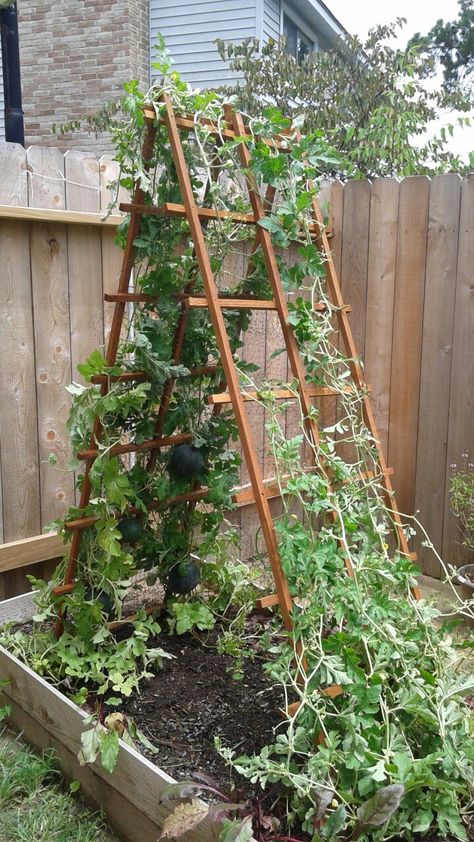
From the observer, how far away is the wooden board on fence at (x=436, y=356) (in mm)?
3527

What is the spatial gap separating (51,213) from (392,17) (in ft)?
22.1

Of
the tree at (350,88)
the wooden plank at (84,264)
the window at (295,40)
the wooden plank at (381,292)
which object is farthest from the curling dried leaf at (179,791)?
the window at (295,40)

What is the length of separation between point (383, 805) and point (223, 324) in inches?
48.7

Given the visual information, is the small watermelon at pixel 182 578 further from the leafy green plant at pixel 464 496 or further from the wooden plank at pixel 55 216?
the leafy green plant at pixel 464 496

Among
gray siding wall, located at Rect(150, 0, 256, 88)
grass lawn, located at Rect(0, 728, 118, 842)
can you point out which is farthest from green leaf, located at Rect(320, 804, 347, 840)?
gray siding wall, located at Rect(150, 0, 256, 88)

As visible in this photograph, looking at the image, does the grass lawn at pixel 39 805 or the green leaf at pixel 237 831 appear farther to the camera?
the grass lawn at pixel 39 805

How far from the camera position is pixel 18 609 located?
2.82 m

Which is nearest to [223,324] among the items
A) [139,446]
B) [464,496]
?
[139,446]

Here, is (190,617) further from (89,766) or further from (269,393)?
(269,393)

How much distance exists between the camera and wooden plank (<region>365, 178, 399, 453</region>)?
3.72m

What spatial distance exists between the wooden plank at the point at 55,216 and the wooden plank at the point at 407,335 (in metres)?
1.50

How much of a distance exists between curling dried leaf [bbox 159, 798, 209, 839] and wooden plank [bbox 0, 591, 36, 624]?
132 cm

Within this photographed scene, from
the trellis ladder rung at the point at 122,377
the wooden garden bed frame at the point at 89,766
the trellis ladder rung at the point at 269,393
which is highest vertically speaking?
the trellis ladder rung at the point at 122,377

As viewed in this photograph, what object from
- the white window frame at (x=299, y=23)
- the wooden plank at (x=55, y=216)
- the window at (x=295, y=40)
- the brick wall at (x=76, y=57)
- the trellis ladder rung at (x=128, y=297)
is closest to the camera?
the trellis ladder rung at (x=128, y=297)
